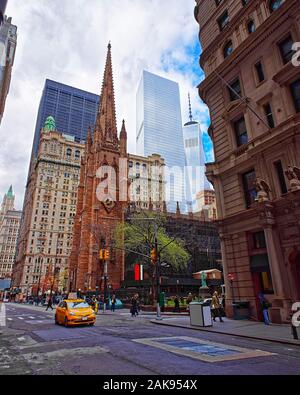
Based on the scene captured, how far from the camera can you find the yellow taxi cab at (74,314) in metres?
14.9

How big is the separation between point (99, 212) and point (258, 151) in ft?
137

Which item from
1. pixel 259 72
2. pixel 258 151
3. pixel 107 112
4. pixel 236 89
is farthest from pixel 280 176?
pixel 107 112

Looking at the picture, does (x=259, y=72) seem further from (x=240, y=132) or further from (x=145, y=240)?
(x=145, y=240)

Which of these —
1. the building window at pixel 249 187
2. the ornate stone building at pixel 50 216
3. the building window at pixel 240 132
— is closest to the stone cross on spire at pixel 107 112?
the building window at pixel 240 132

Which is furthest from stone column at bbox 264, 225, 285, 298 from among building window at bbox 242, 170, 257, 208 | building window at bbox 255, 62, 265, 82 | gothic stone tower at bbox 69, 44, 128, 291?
gothic stone tower at bbox 69, 44, 128, 291

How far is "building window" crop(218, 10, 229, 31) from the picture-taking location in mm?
22781

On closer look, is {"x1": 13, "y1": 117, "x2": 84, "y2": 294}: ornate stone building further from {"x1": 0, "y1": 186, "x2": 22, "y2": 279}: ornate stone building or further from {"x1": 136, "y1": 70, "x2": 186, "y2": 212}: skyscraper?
{"x1": 136, "y1": 70, "x2": 186, "y2": 212}: skyscraper

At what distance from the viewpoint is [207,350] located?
8.22 metres

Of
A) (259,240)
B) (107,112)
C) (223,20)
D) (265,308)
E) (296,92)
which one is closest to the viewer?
(265,308)

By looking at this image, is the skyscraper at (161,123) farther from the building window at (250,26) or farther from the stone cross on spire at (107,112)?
the building window at (250,26)

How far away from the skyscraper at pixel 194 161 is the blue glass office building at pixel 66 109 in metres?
60.2

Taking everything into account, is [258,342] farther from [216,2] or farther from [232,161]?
[216,2]

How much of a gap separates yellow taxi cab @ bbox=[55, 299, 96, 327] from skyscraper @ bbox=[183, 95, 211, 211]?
90.9m

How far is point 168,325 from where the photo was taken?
16.0m
